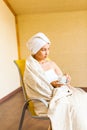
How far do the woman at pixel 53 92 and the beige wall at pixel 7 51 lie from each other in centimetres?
197

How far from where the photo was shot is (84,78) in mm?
4734

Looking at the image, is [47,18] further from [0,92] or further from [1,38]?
[0,92]

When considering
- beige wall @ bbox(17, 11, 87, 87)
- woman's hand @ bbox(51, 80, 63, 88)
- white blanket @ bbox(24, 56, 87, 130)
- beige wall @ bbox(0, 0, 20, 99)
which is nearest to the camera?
white blanket @ bbox(24, 56, 87, 130)

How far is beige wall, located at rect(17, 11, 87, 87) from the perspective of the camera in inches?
183

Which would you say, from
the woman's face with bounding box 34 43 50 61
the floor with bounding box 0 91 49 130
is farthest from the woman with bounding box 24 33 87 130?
the floor with bounding box 0 91 49 130

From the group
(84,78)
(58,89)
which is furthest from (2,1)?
(58,89)

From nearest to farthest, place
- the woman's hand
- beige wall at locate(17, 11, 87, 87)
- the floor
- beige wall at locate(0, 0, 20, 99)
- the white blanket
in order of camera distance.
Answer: the white blanket, the woman's hand, the floor, beige wall at locate(0, 0, 20, 99), beige wall at locate(17, 11, 87, 87)

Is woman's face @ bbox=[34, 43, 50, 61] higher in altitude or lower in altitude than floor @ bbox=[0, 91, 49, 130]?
higher

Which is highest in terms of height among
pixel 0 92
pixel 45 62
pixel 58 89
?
pixel 45 62

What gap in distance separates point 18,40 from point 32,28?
1.27 ft

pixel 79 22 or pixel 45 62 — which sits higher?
pixel 79 22

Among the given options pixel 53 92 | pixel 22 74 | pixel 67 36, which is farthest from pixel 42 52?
pixel 67 36

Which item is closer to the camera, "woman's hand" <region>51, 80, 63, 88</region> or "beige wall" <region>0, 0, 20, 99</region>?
"woman's hand" <region>51, 80, 63, 88</region>

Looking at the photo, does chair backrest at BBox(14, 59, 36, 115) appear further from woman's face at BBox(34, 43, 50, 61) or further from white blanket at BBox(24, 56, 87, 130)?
woman's face at BBox(34, 43, 50, 61)
